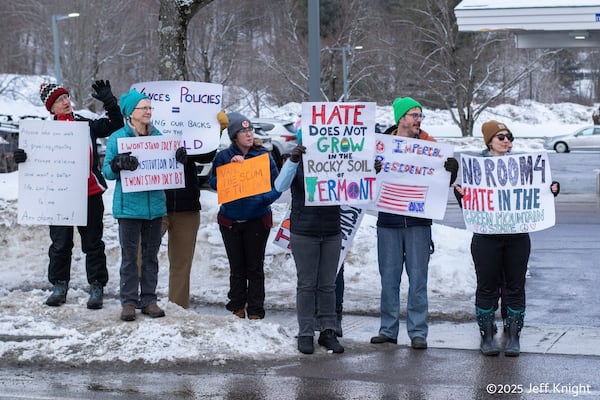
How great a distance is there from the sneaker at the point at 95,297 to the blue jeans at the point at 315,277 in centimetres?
188

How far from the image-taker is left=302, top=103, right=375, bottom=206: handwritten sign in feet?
26.1

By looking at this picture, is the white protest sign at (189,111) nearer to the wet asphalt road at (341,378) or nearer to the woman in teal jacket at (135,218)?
the woman in teal jacket at (135,218)

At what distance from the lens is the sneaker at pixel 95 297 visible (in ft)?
29.0

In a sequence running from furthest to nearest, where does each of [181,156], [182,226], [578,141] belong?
[578,141], [182,226], [181,156]

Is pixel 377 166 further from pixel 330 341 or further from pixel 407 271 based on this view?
pixel 330 341

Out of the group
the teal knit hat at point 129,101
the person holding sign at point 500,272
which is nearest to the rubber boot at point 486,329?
the person holding sign at point 500,272

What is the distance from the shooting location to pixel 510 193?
7949 millimetres

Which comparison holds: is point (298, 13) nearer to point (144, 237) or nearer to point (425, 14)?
point (425, 14)

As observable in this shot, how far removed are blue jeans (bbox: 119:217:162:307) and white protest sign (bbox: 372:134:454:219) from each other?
1829 millimetres

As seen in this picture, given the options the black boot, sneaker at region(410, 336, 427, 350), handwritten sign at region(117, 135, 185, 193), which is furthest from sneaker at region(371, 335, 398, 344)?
handwritten sign at region(117, 135, 185, 193)

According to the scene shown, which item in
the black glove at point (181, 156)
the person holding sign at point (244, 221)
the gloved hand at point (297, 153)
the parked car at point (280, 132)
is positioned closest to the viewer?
the gloved hand at point (297, 153)

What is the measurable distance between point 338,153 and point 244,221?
1174 mm

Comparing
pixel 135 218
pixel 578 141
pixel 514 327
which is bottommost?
pixel 514 327

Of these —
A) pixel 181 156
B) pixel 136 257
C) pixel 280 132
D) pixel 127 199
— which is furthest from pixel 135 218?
pixel 280 132
